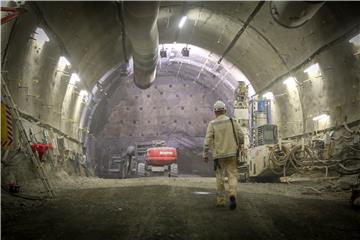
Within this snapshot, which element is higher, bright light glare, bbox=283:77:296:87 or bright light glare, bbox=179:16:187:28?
bright light glare, bbox=179:16:187:28

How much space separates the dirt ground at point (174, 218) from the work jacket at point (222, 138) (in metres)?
0.95

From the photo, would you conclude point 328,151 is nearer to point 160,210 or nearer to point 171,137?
point 160,210

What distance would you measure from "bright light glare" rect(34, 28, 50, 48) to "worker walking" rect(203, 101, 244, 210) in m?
4.96

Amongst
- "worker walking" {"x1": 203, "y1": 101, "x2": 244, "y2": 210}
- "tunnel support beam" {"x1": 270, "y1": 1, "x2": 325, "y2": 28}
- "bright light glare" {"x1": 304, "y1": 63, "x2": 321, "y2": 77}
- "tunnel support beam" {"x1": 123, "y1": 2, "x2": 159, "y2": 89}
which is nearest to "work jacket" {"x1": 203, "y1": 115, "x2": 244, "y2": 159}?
"worker walking" {"x1": 203, "y1": 101, "x2": 244, "y2": 210}

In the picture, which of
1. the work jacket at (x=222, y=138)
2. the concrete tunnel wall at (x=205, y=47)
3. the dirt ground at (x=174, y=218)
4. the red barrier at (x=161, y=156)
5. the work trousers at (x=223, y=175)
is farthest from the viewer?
the red barrier at (x=161, y=156)

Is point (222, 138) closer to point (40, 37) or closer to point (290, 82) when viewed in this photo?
point (40, 37)

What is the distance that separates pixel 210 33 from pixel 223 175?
33.1 feet

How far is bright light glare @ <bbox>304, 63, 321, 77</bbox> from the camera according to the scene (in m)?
12.2

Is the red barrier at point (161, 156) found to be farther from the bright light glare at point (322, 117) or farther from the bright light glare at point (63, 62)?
the bright light glare at point (322, 117)

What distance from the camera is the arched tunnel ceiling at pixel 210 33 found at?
33.6 ft

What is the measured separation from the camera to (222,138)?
7.12 metres

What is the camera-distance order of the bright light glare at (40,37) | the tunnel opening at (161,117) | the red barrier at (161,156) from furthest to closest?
1. the tunnel opening at (161,117)
2. the red barrier at (161,156)
3. the bright light glare at (40,37)

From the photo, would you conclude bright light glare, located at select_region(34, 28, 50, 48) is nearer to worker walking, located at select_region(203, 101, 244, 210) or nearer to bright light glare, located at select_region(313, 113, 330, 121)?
worker walking, located at select_region(203, 101, 244, 210)

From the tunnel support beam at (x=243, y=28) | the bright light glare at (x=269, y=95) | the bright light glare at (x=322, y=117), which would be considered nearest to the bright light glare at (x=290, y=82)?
the bright light glare at (x=269, y=95)
